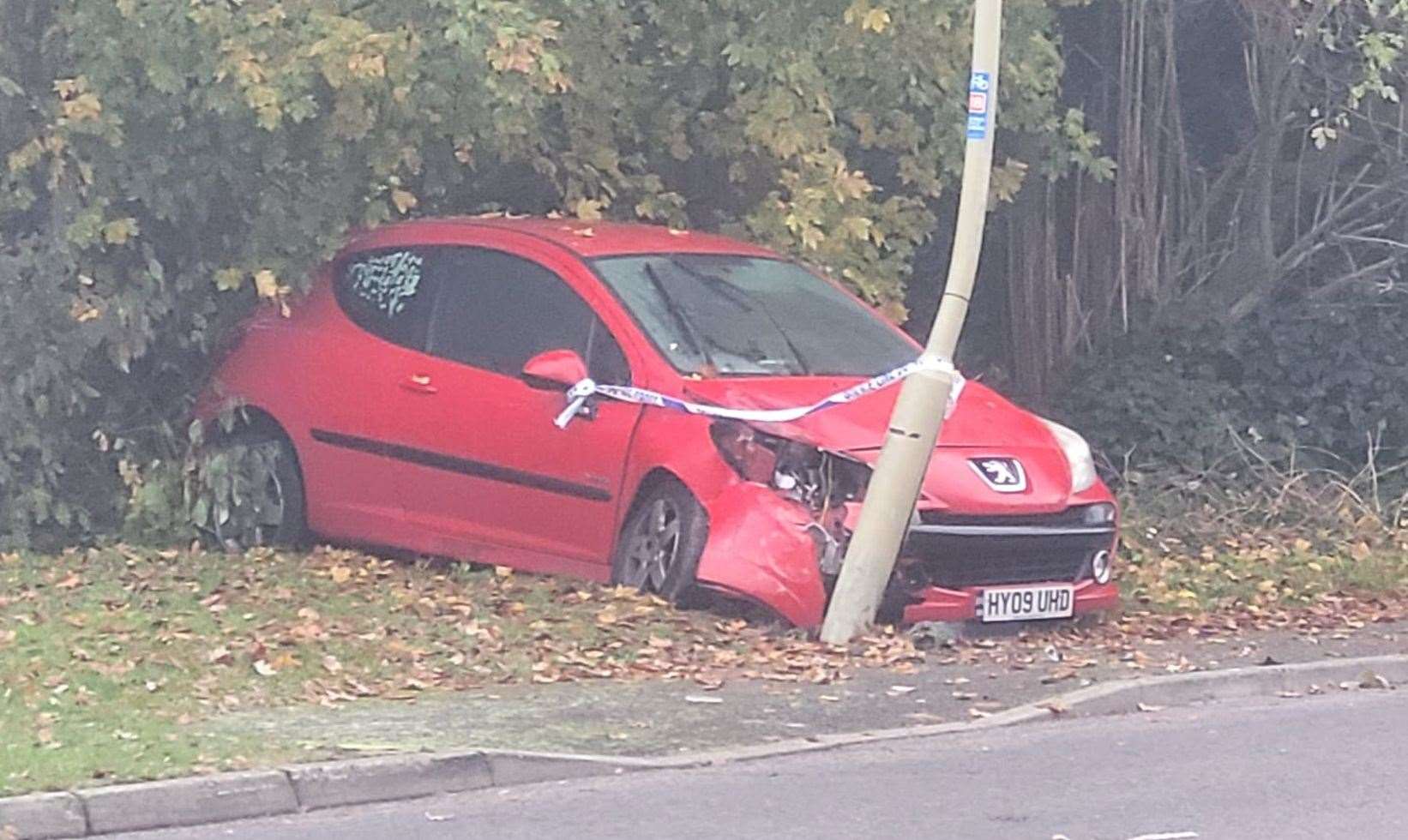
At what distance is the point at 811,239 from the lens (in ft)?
41.1

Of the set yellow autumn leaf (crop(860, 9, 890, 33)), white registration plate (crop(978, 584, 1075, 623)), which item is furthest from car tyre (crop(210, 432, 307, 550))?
white registration plate (crop(978, 584, 1075, 623))

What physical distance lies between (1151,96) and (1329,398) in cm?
234

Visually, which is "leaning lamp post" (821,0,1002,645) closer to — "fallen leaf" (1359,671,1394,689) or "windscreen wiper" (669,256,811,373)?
"windscreen wiper" (669,256,811,373)

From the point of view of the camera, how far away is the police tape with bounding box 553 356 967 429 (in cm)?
1023

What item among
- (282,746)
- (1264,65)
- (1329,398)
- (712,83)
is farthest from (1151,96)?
(282,746)

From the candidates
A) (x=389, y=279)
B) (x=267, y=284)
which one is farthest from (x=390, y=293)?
(x=267, y=284)

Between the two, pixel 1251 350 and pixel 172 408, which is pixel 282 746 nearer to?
pixel 172 408

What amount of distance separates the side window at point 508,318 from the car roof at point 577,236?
18 centimetres

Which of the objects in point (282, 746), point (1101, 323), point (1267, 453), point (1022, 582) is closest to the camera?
point (282, 746)

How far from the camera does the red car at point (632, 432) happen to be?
10203mm

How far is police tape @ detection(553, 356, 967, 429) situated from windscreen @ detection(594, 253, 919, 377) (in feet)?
0.78

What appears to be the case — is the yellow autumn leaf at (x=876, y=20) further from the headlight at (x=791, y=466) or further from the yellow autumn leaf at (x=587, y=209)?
the headlight at (x=791, y=466)

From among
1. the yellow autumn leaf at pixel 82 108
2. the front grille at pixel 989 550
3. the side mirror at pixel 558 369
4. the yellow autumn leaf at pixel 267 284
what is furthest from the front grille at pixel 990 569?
the yellow autumn leaf at pixel 82 108

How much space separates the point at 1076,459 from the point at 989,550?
0.92m
